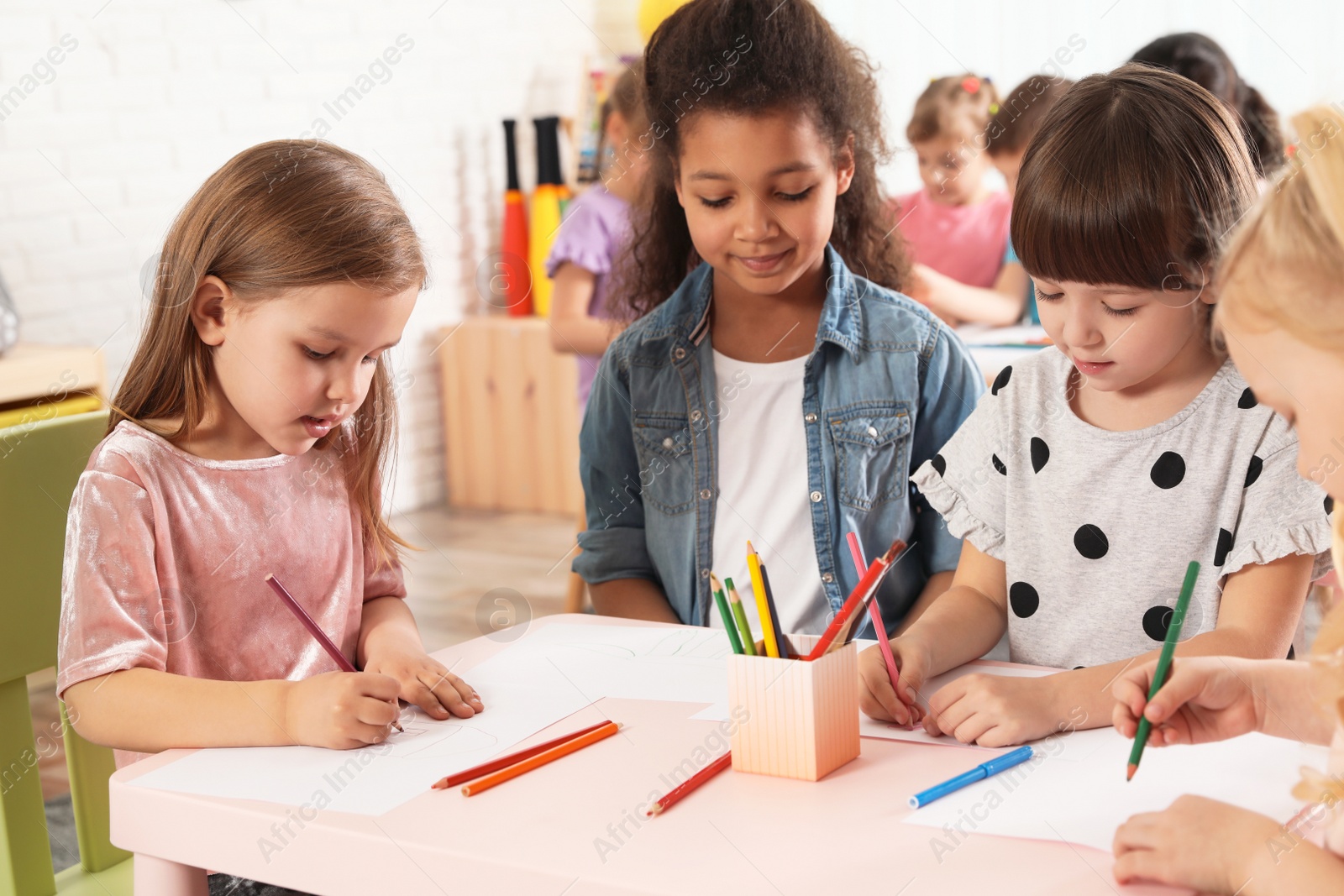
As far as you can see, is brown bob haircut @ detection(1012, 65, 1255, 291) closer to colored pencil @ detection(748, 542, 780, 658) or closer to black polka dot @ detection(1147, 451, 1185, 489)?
black polka dot @ detection(1147, 451, 1185, 489)

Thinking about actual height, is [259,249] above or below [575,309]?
above

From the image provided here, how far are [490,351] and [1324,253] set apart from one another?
3384 mm

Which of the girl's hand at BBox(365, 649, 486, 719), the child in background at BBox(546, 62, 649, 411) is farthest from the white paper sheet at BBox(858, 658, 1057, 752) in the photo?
the child in background at BBox(546, 62, 649, 411)

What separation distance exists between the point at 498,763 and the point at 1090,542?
55cm

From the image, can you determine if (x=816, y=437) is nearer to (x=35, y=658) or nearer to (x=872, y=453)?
(x=872, y=453)

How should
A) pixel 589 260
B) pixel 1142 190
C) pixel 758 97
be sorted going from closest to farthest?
pixel 1142 190
pixel 758 97
pixel 589 260

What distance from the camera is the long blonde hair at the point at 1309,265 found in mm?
633

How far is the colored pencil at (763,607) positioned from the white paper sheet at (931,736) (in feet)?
0.29

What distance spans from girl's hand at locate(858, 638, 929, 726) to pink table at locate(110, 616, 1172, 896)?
0.04 meters

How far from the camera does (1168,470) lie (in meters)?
1.04

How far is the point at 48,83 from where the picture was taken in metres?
2.85

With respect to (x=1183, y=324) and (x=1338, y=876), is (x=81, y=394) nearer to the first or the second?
(x=1183, y=324)

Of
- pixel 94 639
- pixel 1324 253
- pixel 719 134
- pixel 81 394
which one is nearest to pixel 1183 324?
pixel 1324 253

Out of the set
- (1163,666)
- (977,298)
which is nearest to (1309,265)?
(1163,666)
